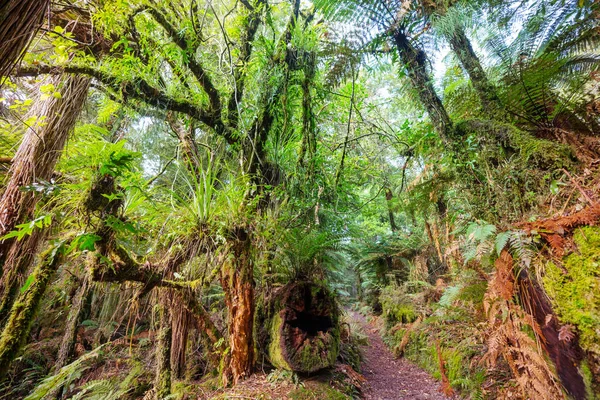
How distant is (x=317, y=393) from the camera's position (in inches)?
92.1

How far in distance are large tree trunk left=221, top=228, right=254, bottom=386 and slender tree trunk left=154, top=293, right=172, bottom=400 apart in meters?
0.73

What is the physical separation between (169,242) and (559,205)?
133 inches

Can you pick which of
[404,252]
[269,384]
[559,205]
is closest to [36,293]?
[269,384]

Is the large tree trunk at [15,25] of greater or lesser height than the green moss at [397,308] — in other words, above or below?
above

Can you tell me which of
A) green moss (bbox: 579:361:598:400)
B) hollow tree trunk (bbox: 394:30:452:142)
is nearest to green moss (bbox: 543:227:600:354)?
green moss (bbox: 579:361:598:400)

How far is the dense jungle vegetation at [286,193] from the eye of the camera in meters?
1.67

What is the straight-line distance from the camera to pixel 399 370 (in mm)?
4074

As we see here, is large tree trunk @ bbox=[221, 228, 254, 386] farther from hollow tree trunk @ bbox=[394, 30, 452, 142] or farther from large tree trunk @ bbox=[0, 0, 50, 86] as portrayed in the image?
hollow tree trunk @ bbox=[394, 30, 452, 142]

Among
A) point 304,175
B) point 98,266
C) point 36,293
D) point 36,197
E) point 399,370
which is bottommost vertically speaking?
point 399,370

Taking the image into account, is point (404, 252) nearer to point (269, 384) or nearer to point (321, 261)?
point (321, 261)

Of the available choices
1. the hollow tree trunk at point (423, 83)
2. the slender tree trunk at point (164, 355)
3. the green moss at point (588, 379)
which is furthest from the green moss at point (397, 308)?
the slender tree trunk at point (164, 355)

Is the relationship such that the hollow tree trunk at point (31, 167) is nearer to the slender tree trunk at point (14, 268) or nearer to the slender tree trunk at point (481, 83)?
the slender tree trunk at point (14, 268)

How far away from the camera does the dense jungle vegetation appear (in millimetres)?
1667

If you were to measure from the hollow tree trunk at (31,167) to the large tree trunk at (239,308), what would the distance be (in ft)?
5.79
